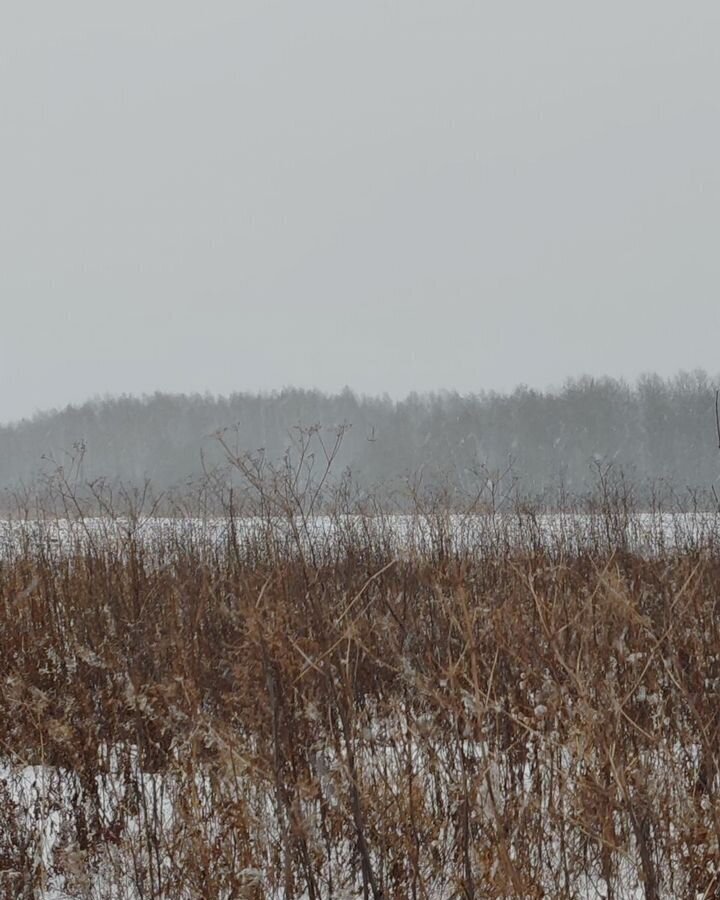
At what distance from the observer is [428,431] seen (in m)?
61.4

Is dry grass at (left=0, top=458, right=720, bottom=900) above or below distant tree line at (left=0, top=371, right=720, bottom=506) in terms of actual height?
below

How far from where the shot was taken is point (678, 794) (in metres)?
2.43

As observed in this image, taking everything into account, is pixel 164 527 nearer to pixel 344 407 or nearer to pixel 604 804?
pixel 604 804

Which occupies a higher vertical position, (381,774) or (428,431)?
(428,431)

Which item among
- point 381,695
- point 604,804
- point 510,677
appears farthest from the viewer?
point 381,695

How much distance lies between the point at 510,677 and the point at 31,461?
228 feet

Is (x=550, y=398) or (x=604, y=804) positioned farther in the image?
(x=550, y=398)

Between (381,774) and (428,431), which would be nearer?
(381,774)

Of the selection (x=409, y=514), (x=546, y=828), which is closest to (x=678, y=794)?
(x=546, y=828)

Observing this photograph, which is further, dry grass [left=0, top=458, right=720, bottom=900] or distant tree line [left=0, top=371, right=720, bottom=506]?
distant tree line [left=0, top=371, right=720, bottom=506]

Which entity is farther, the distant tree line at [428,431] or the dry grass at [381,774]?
→ the distant tree line at [428,431]

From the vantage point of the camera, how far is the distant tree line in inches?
2079

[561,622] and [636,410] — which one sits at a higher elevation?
[636,410]

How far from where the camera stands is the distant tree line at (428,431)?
52812mm
